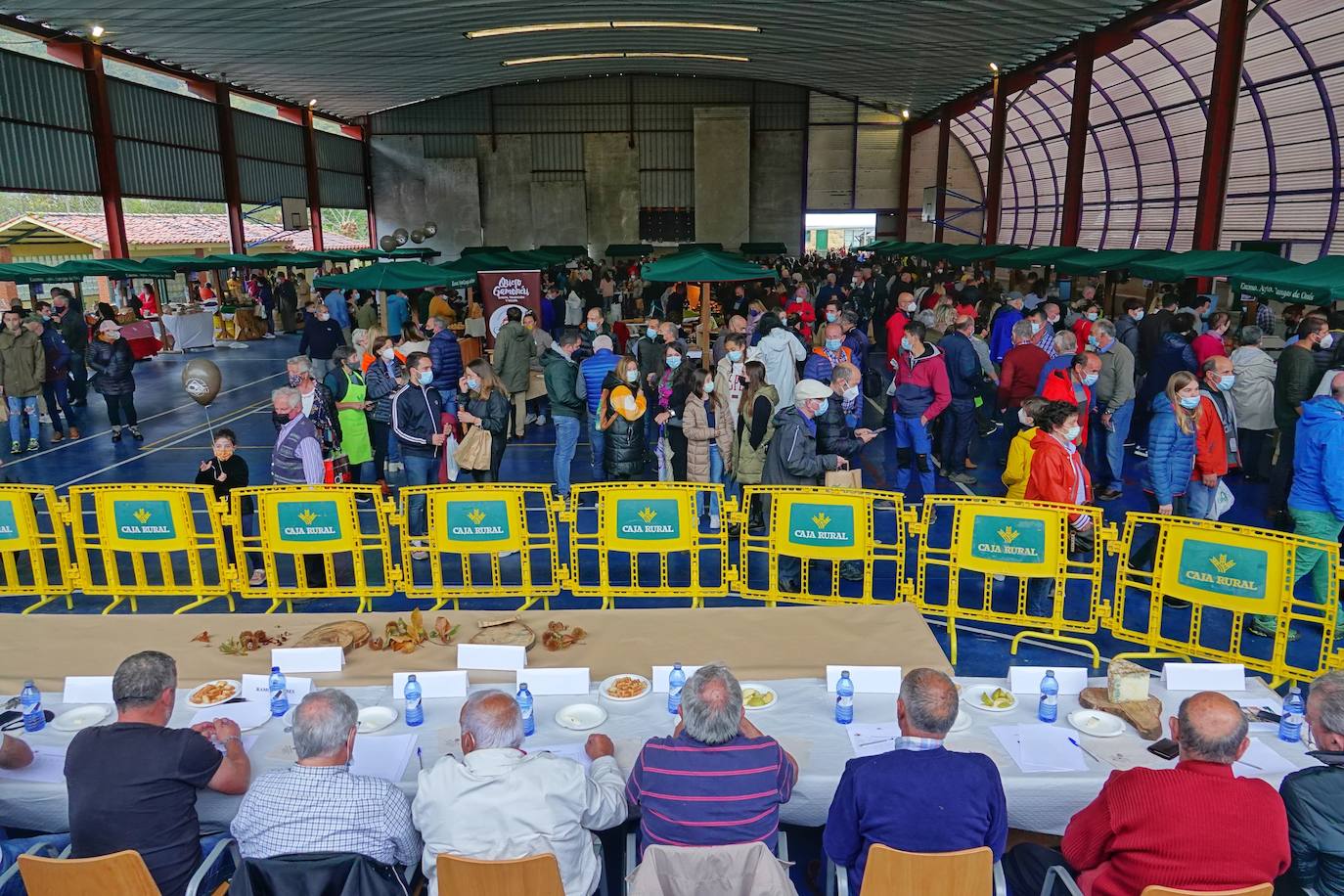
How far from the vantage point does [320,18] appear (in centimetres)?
2292

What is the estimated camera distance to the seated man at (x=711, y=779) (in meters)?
3.36

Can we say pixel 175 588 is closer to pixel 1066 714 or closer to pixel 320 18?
pixel 1066 714

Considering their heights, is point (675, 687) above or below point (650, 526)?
below

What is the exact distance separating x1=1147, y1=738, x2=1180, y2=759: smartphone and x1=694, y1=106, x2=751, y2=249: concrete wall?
38.5 metres

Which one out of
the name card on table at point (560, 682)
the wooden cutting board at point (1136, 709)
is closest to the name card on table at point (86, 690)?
the name card on table at point (560, 682)

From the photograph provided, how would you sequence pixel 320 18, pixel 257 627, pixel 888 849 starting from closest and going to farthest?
pixel 888 849
pixel 257 627
pixel 320 18

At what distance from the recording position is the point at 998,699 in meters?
4.57

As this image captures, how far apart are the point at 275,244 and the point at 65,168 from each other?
17432 millimetres

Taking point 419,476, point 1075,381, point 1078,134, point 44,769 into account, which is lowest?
point 44,769

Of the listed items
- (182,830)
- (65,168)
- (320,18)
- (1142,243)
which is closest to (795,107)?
(1142,243)

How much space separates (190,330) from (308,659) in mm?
22617

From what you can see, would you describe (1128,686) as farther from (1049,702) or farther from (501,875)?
(501,875)

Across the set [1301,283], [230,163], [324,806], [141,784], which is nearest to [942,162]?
[230,163]

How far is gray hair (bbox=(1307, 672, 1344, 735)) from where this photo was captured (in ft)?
11.3
